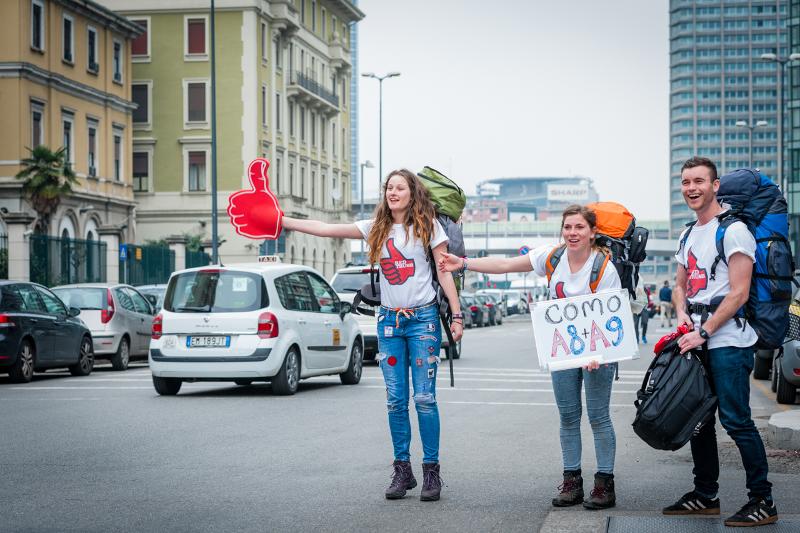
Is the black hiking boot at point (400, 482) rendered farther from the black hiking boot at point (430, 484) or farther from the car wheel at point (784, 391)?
the car wheel at point (784, 391)

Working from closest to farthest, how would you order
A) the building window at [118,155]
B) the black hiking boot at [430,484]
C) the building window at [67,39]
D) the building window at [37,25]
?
the black hiking boot at [430,484] → the building window at [37,25] → the building window at [67,39] → the building window at [118,155]

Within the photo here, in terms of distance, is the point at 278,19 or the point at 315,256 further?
the point at 315,256

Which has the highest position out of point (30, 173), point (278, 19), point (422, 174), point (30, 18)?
point (278, 19)

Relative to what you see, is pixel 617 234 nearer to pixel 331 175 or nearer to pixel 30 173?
pixel 30 173

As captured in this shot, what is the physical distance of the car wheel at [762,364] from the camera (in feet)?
60.5

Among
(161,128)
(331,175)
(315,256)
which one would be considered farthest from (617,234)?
(331,175)

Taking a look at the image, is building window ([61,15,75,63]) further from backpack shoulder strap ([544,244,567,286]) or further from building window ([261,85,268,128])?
backpack shoulder strap ([544,244,567,286])

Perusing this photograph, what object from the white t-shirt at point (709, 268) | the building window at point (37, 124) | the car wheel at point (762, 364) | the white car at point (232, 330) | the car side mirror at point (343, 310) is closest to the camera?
the white t-shirt at point (709, 268)

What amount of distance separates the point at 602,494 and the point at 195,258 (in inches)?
1857

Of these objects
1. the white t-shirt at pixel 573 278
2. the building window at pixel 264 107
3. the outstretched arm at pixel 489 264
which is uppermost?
the building window at pixel 264 107

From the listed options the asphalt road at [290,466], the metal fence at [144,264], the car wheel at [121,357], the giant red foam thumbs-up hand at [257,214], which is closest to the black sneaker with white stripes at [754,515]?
the asphalt road at [290,466]

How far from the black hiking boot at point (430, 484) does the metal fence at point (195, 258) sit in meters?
44.1

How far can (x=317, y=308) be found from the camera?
16781mm

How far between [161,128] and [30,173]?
2160 centimetres
